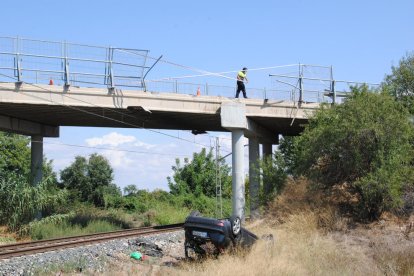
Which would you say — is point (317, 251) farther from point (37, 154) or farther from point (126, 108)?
point (37, 154)

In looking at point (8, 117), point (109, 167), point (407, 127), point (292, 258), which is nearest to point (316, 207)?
point (407, 127)

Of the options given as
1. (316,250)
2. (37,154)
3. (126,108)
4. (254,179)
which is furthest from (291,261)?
(37,154)

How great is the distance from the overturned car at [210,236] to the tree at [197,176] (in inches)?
1508

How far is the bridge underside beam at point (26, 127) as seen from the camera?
29.0 metres

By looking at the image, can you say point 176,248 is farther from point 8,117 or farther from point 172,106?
point 8,117

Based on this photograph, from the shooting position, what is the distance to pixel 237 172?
2875cm

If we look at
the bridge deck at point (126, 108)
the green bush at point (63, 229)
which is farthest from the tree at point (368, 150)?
the green bush at point (63, 229)

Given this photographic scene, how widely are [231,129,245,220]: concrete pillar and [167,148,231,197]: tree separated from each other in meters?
21.5

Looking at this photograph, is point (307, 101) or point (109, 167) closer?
point (307, 101)

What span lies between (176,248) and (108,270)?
553cm

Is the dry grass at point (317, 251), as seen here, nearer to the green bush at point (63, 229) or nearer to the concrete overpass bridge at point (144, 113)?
the concrete overpass bridge at point (144, 113)

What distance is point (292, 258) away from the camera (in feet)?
40.8

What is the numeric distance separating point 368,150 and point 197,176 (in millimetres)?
32683

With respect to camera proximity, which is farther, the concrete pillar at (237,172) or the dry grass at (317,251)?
the concrete pillar at (237,172)
